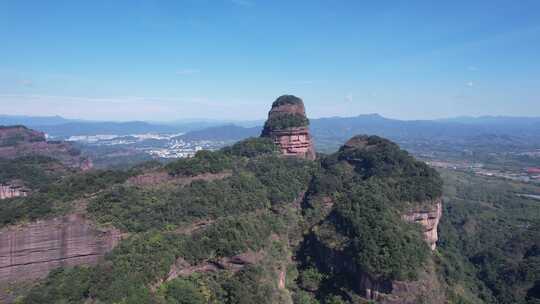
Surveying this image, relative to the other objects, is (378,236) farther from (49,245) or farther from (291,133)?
(291,133)

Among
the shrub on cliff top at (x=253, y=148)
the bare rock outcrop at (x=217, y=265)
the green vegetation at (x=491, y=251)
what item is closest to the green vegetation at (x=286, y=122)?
the shrub on cliff top at (x=253, y=148)

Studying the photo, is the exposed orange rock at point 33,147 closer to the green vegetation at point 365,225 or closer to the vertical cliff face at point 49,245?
the vertical cliff face at point 49,245

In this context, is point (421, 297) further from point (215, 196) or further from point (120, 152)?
point (120, 152)

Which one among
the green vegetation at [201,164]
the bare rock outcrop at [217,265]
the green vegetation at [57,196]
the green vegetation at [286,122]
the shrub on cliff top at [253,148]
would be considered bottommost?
the bare rock outcrop at [217,265]

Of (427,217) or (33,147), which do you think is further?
(33,147)

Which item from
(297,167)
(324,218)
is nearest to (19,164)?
(297,167)

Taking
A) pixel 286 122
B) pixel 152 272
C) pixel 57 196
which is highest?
pixel 286 122

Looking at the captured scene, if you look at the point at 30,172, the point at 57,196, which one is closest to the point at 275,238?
the point at 57,196

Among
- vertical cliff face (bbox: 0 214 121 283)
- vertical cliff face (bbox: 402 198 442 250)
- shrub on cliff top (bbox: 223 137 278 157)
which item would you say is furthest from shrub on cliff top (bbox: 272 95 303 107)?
vertical cliff face (bbox: 0 214 121 283)
